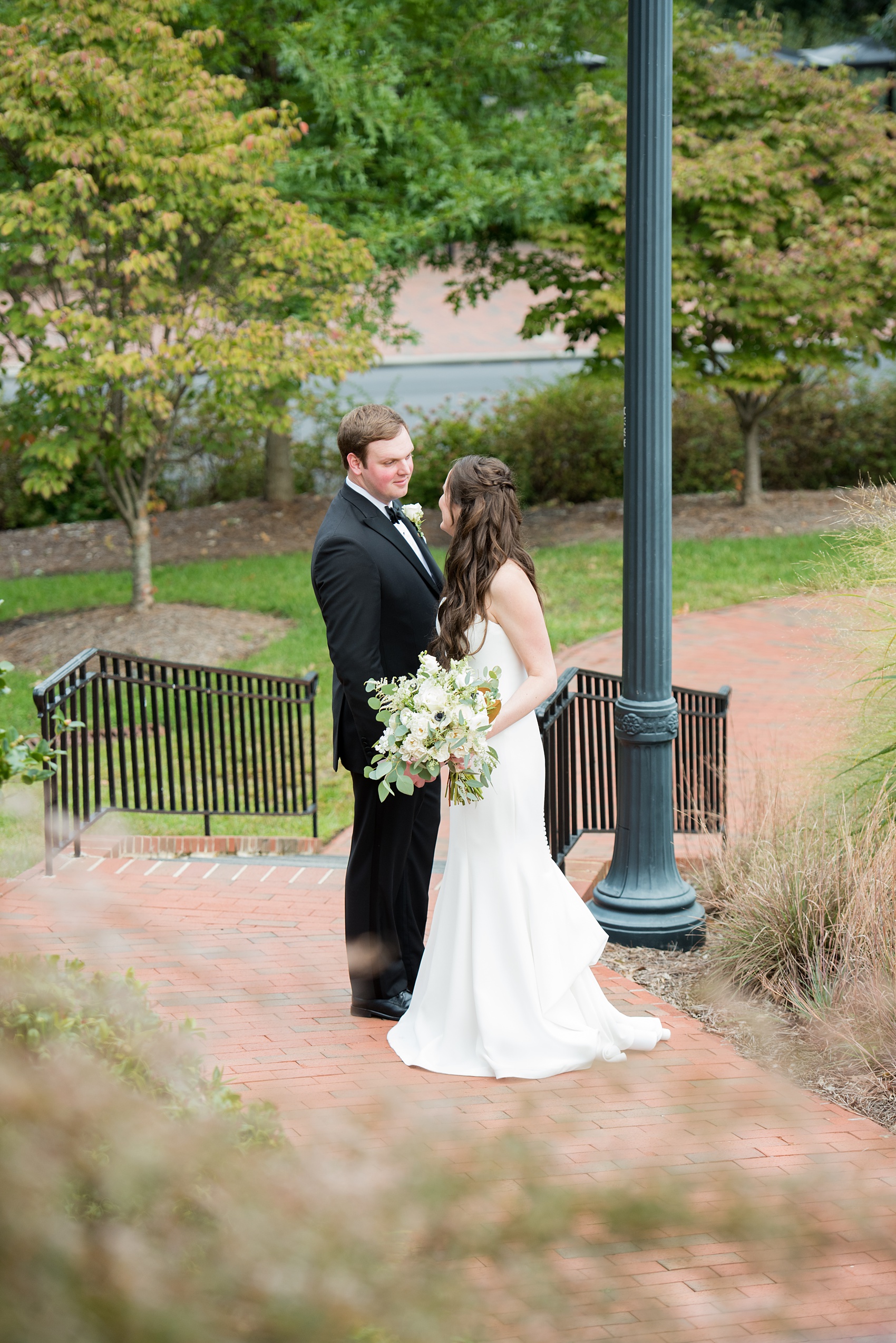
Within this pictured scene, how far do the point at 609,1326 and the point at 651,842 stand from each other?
4.59 m

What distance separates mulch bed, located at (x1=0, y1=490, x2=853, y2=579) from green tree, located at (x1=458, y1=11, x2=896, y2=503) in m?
1.76

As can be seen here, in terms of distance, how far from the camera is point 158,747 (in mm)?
7309

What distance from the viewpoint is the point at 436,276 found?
156 feet

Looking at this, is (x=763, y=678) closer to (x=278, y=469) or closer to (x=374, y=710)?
(x=374, y=710)

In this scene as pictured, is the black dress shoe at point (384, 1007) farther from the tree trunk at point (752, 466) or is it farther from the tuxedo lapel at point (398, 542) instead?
the tree trunk at point (752, 466)

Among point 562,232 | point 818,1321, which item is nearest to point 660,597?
point 818,1321

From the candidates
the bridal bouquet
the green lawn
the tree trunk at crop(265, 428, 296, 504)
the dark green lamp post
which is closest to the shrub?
the tree trunk at crop(265, 428, 296, 504)

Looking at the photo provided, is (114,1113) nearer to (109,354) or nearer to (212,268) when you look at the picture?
(109,354)

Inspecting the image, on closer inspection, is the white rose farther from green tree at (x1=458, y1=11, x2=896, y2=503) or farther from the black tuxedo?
green tree at (x1=458, y1=11, x2=896, y2=503)

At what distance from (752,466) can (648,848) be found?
1292cm

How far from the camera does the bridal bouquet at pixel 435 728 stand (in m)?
4.03

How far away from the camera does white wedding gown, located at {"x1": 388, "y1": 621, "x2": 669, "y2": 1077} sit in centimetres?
429

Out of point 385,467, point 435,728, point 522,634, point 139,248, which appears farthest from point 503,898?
point 139,248

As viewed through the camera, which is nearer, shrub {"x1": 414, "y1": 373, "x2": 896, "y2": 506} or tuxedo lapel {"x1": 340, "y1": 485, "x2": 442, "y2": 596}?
tuxedo lapel {"x1": 340, "y1": 485, "x2": 442, "y2": 596}
